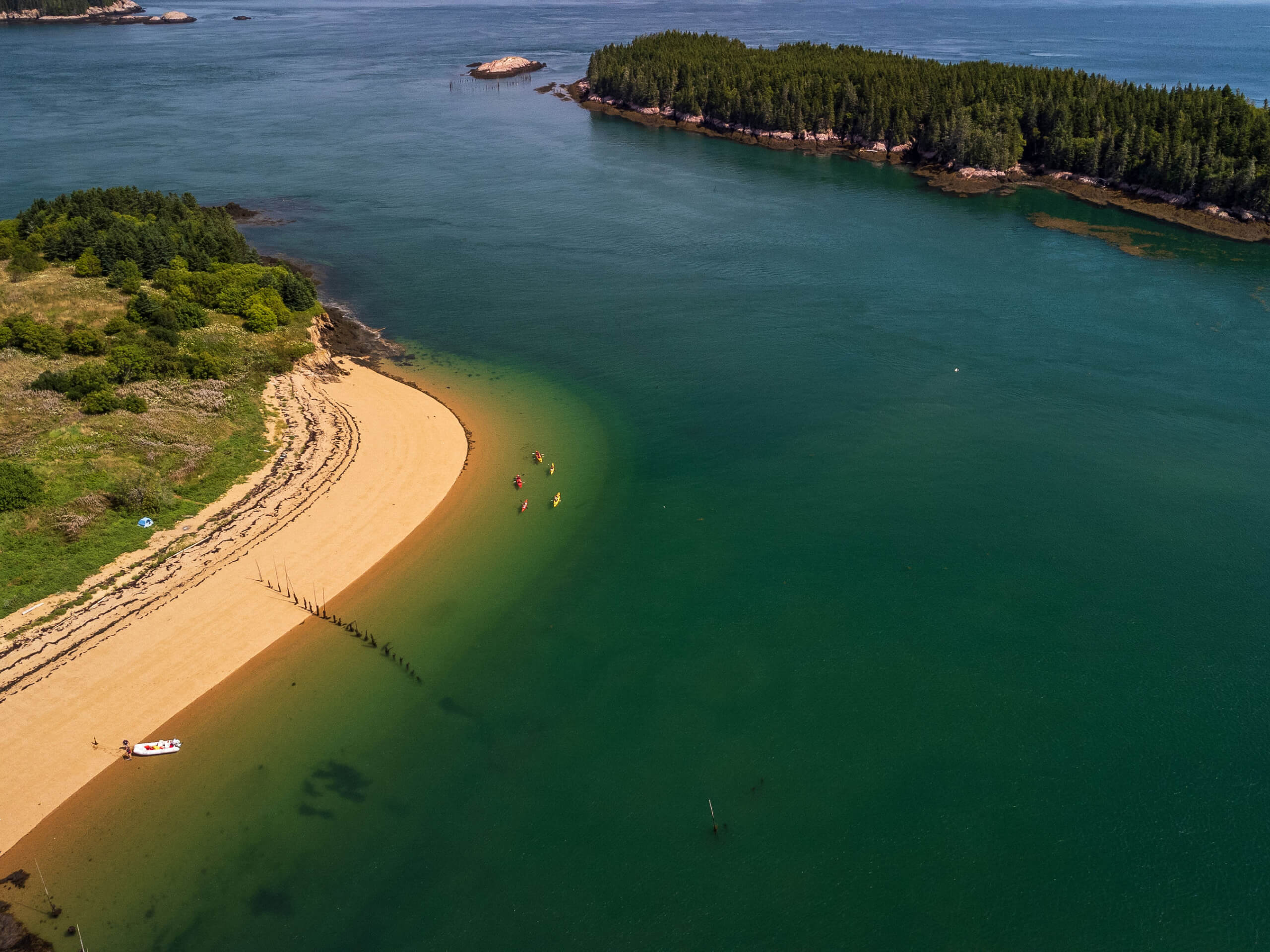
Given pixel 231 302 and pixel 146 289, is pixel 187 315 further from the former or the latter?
pixel 146 289

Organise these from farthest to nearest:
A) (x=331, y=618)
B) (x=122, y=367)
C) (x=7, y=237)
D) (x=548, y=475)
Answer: (x=7, y=237) → (x=122, y=367) → (x=548, y=475) → (x=331, y=618)

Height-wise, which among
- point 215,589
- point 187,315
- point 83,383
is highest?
point 187,315

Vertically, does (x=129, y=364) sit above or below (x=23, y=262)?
below

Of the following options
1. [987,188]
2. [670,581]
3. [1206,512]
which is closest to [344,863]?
[670,581]

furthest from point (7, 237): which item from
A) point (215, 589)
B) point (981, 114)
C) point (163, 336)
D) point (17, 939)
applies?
point (981, 114)

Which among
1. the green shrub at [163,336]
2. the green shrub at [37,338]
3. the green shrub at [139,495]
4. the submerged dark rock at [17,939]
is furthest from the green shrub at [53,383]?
the submerged dark rock at [17,939]

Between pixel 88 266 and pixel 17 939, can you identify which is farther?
pixel 88 266

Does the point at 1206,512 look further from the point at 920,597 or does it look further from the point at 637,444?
the point at 637,444
